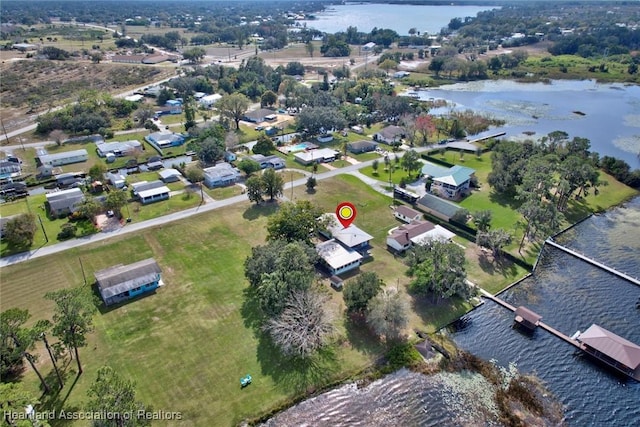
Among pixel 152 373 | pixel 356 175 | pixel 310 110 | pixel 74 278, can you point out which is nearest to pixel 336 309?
pixel 152 373

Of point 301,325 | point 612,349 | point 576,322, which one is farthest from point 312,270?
point 612,349

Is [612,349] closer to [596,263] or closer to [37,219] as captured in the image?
[596,263]

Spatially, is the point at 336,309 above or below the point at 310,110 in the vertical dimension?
below

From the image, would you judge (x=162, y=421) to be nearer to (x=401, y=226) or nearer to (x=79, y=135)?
(x=401, y=226)

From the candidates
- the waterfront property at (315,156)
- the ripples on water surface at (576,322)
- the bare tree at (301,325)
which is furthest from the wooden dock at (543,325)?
the waterfront property at (315,156)

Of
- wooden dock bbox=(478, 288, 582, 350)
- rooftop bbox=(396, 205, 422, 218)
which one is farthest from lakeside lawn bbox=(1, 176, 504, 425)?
wooden dock bbox=(478, 288, 582, 350)

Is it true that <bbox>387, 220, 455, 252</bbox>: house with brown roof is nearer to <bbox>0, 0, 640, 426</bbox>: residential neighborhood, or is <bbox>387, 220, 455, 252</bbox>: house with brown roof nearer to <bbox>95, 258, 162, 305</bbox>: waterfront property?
<bbox>0, 0, 640, 426</bbox>: residential neighborhood
